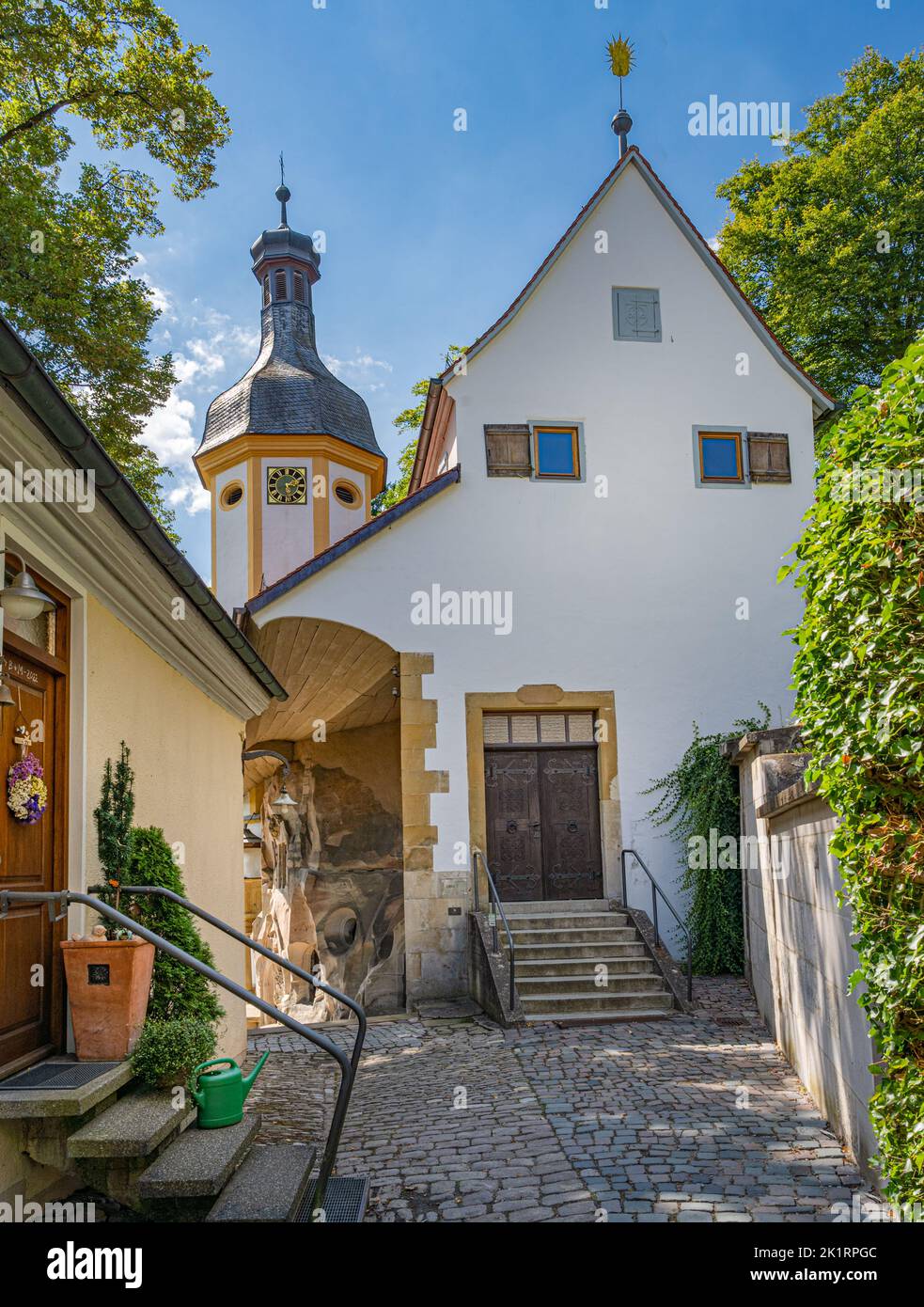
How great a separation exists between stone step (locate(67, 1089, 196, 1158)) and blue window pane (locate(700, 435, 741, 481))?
11232mm

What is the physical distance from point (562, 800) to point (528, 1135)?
711 cm

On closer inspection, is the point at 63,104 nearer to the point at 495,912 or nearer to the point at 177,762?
the point at 177,762

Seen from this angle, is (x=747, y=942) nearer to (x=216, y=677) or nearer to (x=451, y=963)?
(x=451, y=963)

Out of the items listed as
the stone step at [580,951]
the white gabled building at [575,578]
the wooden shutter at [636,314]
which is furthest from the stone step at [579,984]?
the wooden shutter at [636,314]

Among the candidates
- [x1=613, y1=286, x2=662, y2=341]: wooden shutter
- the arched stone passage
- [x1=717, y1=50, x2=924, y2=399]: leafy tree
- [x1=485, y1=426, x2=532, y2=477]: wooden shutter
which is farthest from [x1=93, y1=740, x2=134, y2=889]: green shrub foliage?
[x1=717, y1=50, x2=924, y2=399]: leafy tree

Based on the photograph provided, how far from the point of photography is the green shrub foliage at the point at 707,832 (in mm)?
12148

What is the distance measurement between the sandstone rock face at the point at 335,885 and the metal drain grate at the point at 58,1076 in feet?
37.2

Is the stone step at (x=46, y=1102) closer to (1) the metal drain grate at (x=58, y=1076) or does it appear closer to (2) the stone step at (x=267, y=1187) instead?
(1) the metal drain grate at (x=58, y=1076)

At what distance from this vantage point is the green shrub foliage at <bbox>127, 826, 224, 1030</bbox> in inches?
198

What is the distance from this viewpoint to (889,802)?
3990mm

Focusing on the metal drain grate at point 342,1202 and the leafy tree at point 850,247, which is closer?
the metal drain grate at point 342,1202

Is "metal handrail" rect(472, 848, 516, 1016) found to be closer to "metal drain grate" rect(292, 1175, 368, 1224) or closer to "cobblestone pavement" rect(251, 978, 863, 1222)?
"cobblestone pavement" rect(251, 978, 863, 1222)

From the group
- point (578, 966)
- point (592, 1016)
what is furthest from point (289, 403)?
point (592, 1016)

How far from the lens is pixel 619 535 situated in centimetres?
1340
